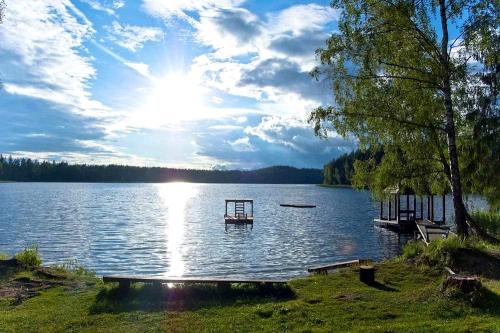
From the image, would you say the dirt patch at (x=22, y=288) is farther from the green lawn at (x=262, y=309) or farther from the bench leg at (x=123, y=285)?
the bench leg at (x=123, y=285)

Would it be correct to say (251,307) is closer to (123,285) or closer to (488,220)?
(123,285)

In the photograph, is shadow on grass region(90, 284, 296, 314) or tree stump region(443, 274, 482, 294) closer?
tree stump region(443, 274, 482, 294)

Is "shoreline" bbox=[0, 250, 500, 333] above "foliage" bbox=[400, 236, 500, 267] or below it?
below

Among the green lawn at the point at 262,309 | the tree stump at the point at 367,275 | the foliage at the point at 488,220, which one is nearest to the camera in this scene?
the green lawn at the point at 262,309

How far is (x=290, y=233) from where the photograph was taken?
49.3 metres

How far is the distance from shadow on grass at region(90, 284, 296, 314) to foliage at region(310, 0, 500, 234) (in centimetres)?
→ 820

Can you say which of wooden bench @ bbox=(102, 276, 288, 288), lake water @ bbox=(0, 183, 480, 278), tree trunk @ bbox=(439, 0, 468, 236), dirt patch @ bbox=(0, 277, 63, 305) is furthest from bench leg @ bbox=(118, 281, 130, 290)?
tree trunk @ bbox=(439, 0, 468, 236)

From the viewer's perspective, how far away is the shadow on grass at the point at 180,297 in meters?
12.5

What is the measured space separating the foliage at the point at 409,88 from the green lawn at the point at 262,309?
7.12 m

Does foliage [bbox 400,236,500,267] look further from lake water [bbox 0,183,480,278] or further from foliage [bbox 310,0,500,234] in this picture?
lake water [bbox 0,183,480,278]

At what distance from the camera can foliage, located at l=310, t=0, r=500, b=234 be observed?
61.1 feet

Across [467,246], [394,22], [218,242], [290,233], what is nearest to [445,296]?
[467,246]

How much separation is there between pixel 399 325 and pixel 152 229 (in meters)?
45.0

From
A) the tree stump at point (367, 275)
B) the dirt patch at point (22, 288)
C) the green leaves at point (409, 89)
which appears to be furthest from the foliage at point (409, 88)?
the dirt patch at point (22, 288)
